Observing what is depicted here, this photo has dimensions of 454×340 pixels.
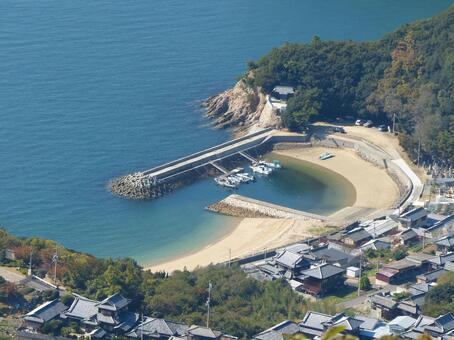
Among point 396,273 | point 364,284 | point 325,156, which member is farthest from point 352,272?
point 325,156

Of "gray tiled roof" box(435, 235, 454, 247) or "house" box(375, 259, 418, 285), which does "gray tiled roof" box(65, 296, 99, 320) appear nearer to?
"house" box(375, 259, 418, 285)

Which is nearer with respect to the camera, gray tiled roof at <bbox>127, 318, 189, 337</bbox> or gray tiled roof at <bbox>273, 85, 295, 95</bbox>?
gray tiled roof at <bbox>127, 318, 189, 337</bbox>

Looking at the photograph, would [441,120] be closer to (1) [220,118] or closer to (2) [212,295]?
(1) [220,118]

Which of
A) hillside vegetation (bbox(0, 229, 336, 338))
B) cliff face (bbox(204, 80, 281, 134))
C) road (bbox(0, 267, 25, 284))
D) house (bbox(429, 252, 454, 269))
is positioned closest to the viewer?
hillside vegetation (bbox(0, 229, 336, 338))

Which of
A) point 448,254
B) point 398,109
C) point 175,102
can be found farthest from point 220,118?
point 448,254

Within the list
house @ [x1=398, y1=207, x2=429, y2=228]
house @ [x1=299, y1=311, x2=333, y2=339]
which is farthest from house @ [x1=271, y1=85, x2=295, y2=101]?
house @ [x1=299, y1=311, x2=333, y2=339]

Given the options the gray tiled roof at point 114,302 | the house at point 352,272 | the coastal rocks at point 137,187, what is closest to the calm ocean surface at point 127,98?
the coastal rocks at point 137,187

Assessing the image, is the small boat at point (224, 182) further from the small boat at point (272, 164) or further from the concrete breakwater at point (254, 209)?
the small boat at point (272, 164)
